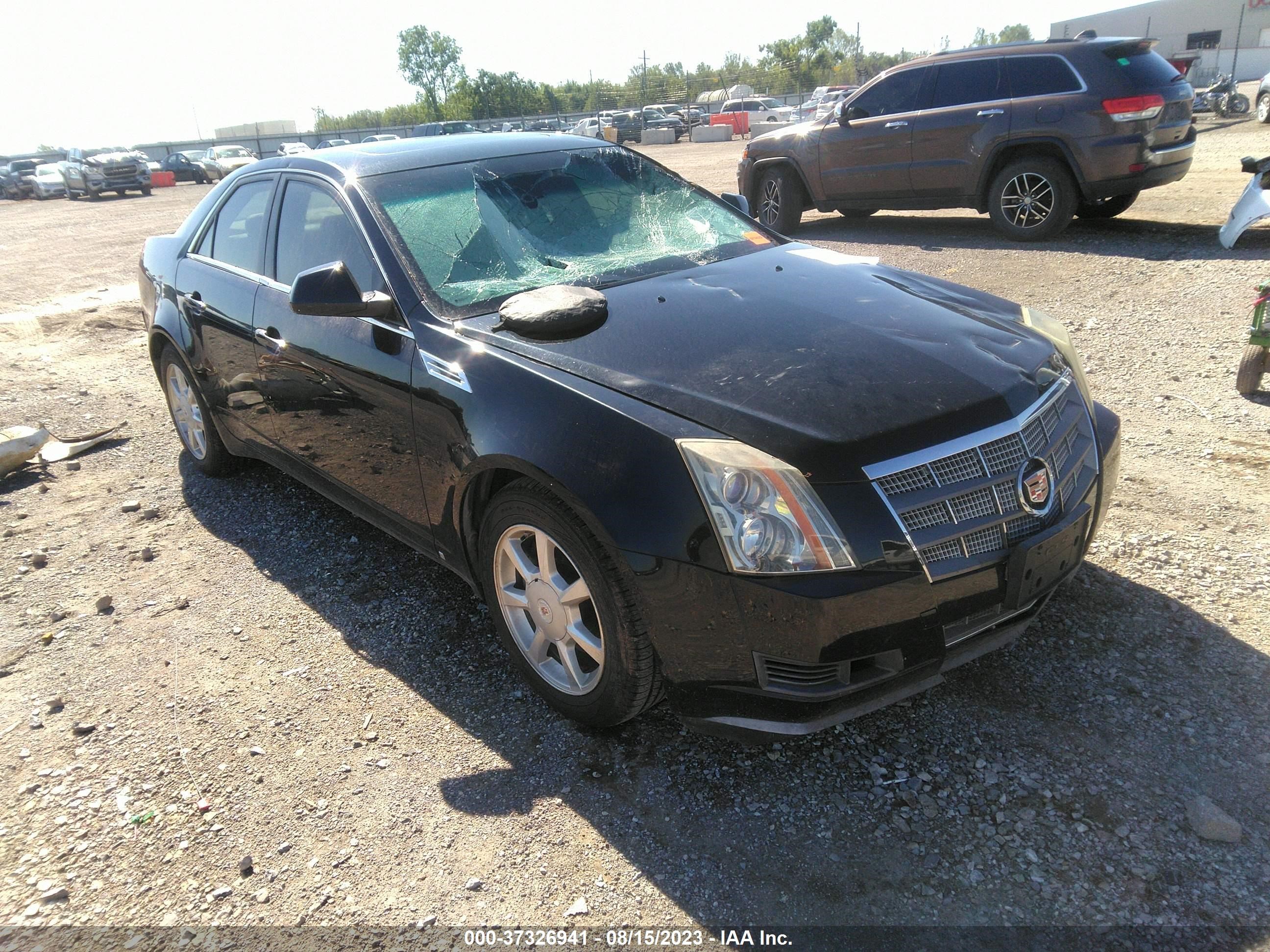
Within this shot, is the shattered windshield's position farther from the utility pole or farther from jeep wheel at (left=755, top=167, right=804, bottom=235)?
the utility pole

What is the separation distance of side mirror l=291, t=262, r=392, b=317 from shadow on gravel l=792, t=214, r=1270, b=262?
7052mm

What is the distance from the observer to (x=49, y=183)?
35938mm

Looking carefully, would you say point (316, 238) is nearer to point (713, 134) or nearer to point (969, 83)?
point (969, 83)

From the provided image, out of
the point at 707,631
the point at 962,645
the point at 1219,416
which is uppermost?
the point at 707,631

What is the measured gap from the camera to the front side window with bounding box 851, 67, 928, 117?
9617mm

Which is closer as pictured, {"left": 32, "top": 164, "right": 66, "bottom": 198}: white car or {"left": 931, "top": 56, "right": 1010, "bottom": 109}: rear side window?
{"left": 931, "top": 56, "right": 1010, "bottom": 109}: rear side window

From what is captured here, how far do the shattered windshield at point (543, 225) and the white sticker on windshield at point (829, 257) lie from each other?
0.19 meters

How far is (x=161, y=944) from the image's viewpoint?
7.29 ft

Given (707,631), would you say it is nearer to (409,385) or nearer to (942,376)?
(942,376)

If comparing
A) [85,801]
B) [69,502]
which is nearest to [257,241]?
[69,502]

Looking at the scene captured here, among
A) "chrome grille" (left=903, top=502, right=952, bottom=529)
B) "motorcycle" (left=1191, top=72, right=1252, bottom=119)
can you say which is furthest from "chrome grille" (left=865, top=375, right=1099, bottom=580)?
"motorcycle" (left=1191, top=72, right=1252, bottom=119)

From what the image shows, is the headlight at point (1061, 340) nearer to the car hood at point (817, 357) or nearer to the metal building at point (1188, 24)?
the car hood at point (817, 357)

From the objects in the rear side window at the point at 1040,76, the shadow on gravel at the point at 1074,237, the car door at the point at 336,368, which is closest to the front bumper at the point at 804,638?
the car door at the point at 336,368

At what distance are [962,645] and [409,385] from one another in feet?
A: 6.34
